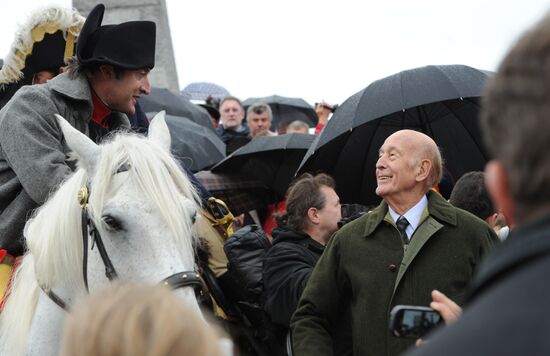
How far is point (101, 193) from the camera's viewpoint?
4.03 m

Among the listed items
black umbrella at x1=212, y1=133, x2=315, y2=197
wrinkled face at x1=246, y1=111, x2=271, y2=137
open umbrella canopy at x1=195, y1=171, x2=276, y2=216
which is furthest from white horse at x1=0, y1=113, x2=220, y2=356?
wrinkled face at x1=246, y1=111, x2=271, y2=137

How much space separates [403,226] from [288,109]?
1149 cm

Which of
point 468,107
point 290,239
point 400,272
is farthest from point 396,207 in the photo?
point 468,107

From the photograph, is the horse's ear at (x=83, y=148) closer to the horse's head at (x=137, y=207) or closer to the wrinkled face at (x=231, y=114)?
the horse's head at (x=137, y=207)

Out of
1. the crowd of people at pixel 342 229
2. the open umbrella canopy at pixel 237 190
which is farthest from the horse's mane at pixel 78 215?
the open umbrella canopy at pixel 237 190

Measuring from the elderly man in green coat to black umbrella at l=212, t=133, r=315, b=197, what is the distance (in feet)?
13.3

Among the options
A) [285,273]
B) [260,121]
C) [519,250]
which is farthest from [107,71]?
[260,121]

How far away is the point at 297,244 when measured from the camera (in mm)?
6070

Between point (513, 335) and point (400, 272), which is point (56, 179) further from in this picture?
Result: point (513, 335)

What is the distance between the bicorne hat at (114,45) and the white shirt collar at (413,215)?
5.33ft

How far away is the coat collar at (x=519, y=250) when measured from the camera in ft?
4.34

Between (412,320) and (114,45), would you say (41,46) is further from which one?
(412,320)

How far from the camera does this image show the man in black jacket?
18.8 feet

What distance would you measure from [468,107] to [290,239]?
2.05 m
